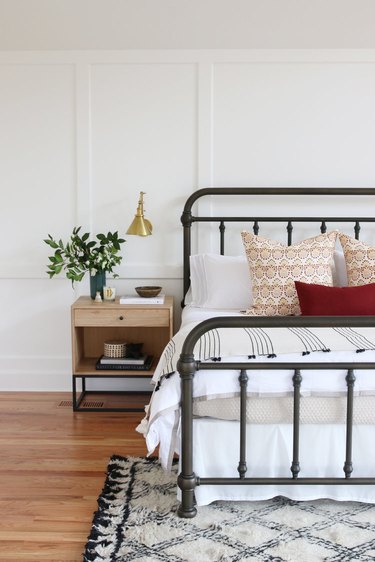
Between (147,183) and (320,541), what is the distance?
2562mm

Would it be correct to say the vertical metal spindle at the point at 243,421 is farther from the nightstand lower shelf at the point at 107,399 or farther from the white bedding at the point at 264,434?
the nightstand lower shelf at the point at 107,399

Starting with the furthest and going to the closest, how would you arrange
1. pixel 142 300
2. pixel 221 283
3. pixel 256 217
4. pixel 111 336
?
pixel 111 336
pixel 256 217
pixel 142 300
pixel 221 283

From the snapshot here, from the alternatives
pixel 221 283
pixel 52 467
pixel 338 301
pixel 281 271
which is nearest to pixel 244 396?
pixel 338 301

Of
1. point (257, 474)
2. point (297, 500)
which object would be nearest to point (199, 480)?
point (257, 474)

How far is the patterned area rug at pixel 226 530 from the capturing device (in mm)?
2361

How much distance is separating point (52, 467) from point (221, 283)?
4.61 ft

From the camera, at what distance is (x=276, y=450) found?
268 centimetres

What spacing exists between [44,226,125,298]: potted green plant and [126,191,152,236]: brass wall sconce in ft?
0.35

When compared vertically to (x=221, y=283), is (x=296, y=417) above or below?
below

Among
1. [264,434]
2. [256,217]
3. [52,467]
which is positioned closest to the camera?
[264,434]

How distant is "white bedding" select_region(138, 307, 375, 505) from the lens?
2.62 m

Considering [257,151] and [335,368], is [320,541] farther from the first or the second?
[257,151]

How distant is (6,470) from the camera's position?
3.13m

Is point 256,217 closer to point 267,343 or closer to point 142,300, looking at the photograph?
point 142,300
